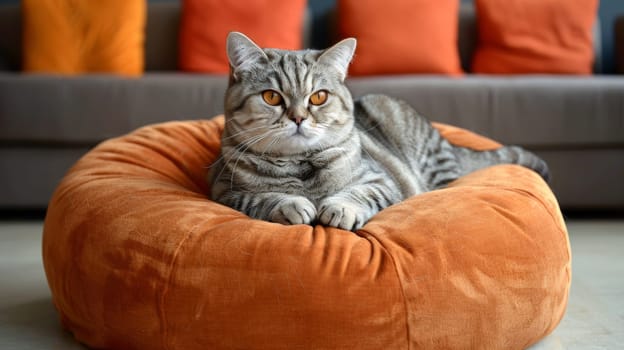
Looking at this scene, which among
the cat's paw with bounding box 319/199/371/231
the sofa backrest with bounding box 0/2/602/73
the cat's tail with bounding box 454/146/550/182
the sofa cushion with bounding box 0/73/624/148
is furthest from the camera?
the sofa backrest with bounding box 0/2/602/73

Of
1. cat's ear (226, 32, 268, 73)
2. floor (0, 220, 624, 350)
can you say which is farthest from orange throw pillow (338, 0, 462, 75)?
cat's ear (226, 32, 268, 73)

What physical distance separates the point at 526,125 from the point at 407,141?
84 cm

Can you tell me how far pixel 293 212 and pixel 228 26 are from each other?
83.2 inches

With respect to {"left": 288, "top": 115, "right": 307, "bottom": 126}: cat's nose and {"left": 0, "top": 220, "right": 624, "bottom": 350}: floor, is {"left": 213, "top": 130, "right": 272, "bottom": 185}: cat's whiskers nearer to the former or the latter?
{"left": 288, "top": 115, "right": 307, "bottom": 126}: cat's nose

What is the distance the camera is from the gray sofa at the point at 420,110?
9.05ft

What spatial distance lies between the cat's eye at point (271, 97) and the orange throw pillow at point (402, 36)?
1803 mm

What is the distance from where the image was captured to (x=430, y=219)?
4.70 ft

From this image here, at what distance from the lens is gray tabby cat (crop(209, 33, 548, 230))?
153 centimetres

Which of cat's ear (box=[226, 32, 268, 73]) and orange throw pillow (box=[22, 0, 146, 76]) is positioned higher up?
cat's ear (box=[226, 32, 268, 73])

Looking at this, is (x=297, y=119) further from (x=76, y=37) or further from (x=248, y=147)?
(x=76, y=37)

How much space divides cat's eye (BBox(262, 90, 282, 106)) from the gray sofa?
132 cm

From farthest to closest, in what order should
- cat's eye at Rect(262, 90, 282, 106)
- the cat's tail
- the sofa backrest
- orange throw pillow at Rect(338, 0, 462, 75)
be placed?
the sofa backrest, orange throw pillow at Rect(338, 0, 462, 75), the cat's tail, cat's eye at Rect(262, 90, 282, 106)

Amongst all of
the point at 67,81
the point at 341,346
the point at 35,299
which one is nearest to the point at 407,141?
the point at 341,346

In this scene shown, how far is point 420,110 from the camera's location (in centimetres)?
284
